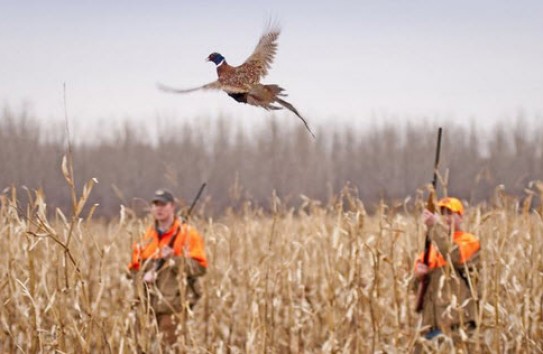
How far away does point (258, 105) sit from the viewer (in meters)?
0.91

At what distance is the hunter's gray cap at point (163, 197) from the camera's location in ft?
19.0

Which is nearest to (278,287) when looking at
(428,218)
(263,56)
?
(428,218)

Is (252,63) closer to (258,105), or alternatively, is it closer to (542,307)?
(258,105)

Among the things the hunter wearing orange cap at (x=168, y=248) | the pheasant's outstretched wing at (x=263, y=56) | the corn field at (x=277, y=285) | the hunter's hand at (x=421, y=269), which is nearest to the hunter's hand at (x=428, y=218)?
the corn field at (x=277, y=285)

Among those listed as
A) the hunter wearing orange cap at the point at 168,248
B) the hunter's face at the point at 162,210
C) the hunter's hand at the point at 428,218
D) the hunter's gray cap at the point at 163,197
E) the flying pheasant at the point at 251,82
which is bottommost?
the hunter wearing orange cap at the point at 168,248

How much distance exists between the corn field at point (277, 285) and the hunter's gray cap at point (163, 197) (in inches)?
12.1

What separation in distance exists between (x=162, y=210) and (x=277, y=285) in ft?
4.45

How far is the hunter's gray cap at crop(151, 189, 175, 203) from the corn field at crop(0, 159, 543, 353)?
1.01 ft

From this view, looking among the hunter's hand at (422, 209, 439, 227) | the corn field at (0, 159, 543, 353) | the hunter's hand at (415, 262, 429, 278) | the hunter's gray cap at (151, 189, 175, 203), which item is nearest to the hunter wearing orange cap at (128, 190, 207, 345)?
the hunter's gray cap at (151, 189, 175, 203)

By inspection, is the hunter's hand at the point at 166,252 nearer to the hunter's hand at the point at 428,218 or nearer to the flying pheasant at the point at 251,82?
the hunter's hand at the point at 428,218

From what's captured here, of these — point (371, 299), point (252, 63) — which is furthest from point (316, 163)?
point (252, 63)

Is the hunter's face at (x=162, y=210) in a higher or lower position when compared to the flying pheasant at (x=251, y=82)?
lower

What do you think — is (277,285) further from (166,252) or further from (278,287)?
(166,252)

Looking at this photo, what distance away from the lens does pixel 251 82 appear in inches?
37.6
